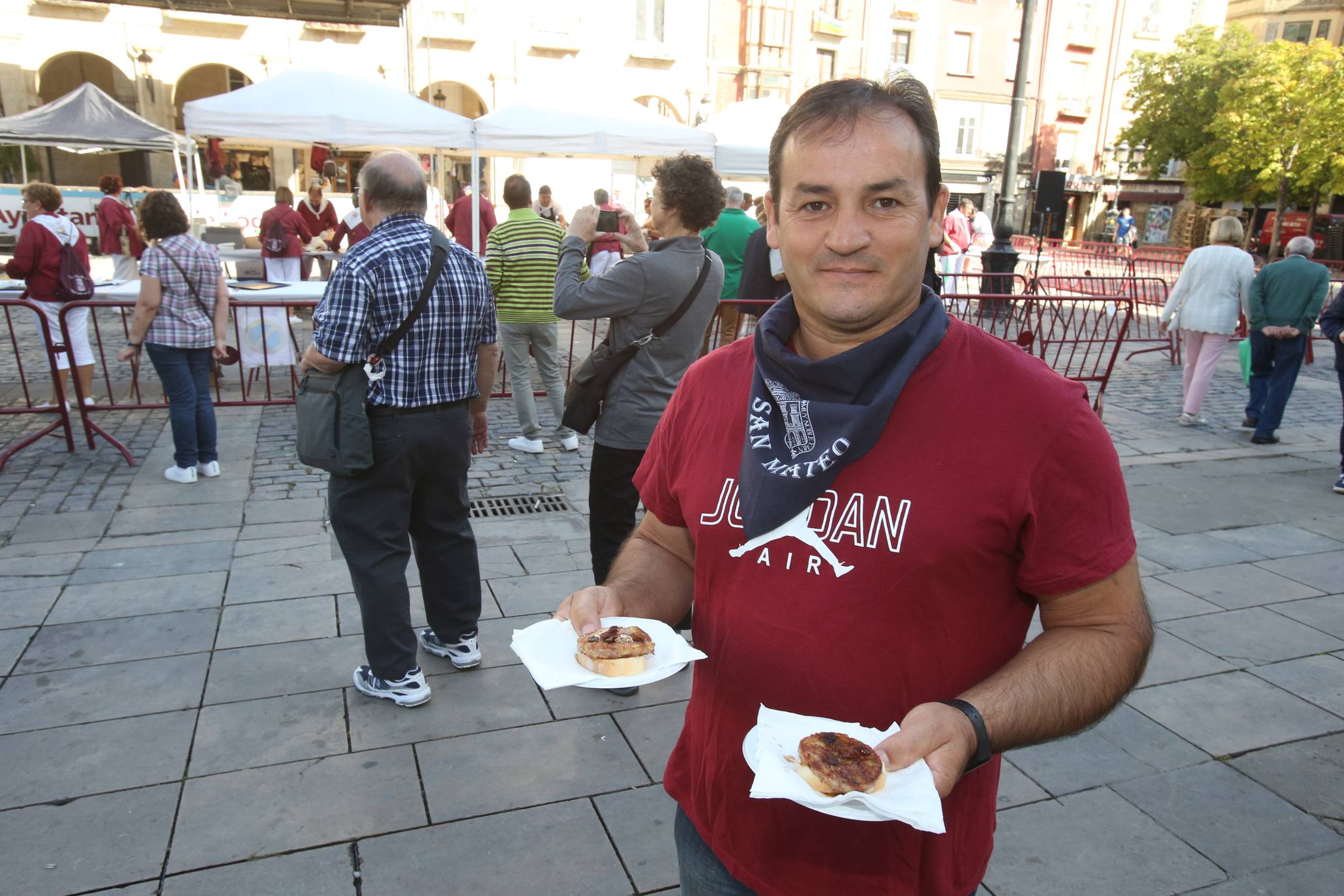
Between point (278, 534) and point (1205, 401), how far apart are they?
9.76 metres

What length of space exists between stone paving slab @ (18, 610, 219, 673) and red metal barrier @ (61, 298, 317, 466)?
2940 millimetres

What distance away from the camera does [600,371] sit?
162 inches

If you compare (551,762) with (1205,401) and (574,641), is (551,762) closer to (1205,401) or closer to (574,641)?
(574,641)

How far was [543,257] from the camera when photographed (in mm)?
7355

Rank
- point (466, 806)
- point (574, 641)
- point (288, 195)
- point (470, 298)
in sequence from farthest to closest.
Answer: point (288, 195)
point (470, 298)
point (466, 806)
point (574, 641)

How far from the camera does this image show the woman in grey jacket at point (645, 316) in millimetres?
4023

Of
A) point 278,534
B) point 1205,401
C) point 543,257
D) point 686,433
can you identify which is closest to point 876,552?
point 686,433

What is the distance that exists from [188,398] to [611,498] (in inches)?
154

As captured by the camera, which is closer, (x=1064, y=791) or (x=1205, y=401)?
(x=1064, y=791)

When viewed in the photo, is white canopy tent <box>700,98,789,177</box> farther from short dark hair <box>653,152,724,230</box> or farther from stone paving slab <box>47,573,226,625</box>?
stone paving slab <box>47,573,226,625</box>

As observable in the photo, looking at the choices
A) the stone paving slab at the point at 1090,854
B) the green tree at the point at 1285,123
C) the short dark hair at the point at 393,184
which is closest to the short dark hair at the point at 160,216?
the short dark hair at the point at 393,184

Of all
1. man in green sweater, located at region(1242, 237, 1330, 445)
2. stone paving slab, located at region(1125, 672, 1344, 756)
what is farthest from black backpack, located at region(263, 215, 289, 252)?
stone paving slab, located at region(1125, 672, 1344, 756)

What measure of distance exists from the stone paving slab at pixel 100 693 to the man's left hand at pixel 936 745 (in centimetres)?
335

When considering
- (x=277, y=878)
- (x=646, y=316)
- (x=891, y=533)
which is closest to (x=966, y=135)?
(x=646, y=316)
